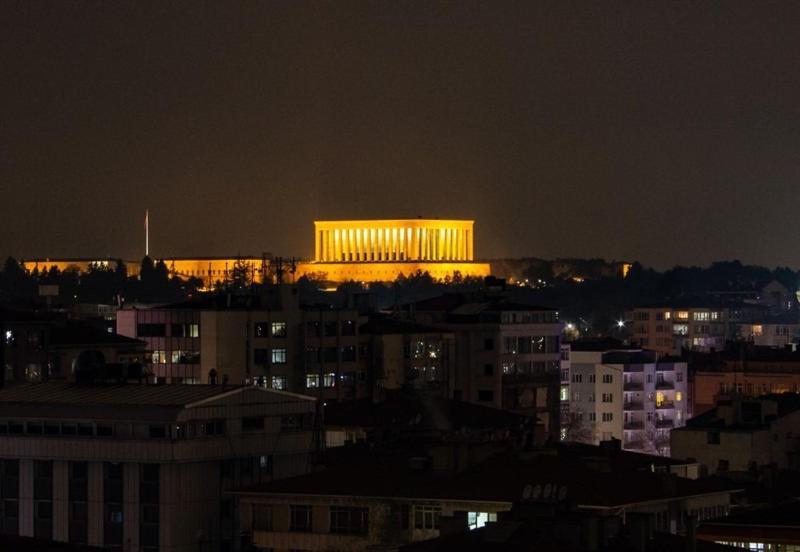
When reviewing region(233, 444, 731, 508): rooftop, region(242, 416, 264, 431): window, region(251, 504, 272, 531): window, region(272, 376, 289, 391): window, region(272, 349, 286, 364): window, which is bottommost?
region(251, 504, 272, 531): window

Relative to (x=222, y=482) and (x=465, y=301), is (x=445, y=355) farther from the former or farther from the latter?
(x=222, y=482)

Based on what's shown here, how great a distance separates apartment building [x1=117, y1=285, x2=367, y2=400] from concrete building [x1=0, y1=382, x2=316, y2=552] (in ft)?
79.5

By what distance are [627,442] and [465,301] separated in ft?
33.3

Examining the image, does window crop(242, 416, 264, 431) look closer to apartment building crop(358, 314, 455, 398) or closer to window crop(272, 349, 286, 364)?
window crop(272, 349, 286, 364)

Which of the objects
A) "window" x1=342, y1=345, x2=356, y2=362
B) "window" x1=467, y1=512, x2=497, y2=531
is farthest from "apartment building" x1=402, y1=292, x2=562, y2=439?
"window" x1=467, y1=512, x2=497, y2=531

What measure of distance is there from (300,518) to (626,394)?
234 feet

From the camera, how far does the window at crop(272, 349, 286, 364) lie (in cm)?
7644

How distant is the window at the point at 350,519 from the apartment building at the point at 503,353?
44.7 meters

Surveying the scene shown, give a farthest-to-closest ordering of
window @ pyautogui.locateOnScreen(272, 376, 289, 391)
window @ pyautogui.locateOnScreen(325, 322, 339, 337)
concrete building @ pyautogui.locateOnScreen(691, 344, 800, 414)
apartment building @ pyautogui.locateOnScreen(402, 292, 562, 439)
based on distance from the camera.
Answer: concrete building @ pyautogui.locateOnScreen(691, 344, 800, 414), apartment building @ pyautogui.locateOnScreen(402, 292, 562, 439), window @ pyautogui.locateOnScreen(325, 322, 339, 337), window @ pyautogui.locateOnScreen(272, 376, 289, 391)

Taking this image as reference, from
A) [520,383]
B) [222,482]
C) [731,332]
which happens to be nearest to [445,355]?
[520,383]

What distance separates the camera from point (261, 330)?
76500 millimetres

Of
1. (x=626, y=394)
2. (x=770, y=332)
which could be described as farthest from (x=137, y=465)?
(x=770, y=332)

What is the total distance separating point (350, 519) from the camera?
40000 mm

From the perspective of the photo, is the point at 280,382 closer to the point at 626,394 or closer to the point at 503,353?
the point at 503,353
